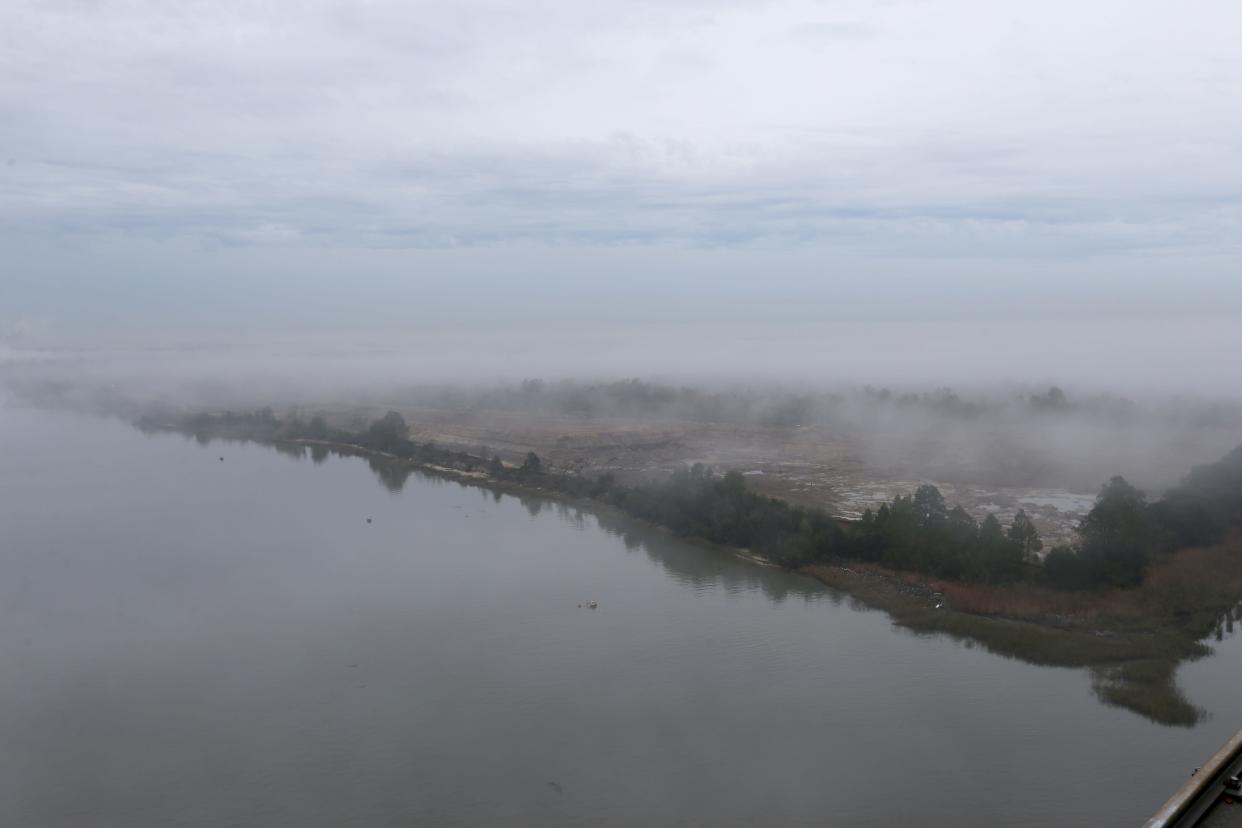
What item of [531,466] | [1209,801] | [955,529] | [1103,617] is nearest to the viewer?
[1209,801]

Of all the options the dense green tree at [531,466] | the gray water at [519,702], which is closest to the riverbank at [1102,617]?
the gray water at [519,702]

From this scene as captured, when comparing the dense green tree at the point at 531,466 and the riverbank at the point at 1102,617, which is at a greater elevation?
the dense green tree at the point at 531,466

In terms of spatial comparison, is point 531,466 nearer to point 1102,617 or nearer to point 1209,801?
point 1102,617

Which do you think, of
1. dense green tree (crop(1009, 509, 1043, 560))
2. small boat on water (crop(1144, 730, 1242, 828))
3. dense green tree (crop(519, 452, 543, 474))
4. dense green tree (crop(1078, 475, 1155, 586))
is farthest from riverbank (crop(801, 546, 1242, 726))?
dense green tree (crop(519, 452, 543, 474))

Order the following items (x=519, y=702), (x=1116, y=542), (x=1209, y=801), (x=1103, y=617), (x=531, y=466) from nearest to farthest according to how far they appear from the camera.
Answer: (x=1209, y=801) < (x=519, y=702) < (x=1103, y=617) < (x=1116, y=542) < (x=531, y=466)

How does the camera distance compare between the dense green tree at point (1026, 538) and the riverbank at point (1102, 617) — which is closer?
the riverbank at point (1102, 617)

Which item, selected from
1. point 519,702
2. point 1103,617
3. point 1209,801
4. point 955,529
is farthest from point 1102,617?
point 1209,801

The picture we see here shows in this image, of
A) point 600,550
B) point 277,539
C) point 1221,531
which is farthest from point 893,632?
point 277,539

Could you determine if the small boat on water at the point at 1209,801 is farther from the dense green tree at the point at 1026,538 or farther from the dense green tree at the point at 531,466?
the dense green tree at the point at 531,466
